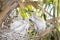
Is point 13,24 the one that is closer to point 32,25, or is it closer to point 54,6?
point 32,25

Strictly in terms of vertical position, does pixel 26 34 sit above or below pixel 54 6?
below

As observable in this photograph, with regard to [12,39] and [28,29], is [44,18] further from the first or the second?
[12,39]

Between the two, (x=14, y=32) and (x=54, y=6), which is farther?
(x=54, y=6)

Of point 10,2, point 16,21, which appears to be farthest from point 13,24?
point 10,2

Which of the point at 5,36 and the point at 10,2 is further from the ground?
the point at 10,2

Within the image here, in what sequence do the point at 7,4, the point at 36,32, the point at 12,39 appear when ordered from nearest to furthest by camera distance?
the point at 7,4, the point at 12,39, the point at 36,32

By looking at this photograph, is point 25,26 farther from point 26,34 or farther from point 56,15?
point 56,15

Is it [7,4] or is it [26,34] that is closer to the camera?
[7,4]

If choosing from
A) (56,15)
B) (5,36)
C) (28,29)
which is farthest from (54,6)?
(5,36)

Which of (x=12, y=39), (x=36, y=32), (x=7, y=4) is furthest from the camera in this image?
(x=36, y=32)
